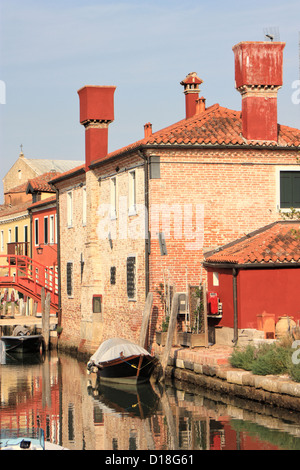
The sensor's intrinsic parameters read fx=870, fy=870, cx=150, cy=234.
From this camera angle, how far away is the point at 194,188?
28.2 metres

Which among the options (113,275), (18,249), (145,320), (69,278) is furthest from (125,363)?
(18,249)

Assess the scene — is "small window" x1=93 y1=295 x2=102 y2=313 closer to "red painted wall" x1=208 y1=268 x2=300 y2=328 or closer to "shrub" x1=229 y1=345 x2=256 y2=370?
"red painted wall" x1=208 y1=268 x2=300 y2=328

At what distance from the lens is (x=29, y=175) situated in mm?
69000

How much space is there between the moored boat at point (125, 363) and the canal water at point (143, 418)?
36cm

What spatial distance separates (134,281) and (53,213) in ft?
49.7

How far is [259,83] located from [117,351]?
10310 millimetres

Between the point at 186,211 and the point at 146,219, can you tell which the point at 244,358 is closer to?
the point at 186,211

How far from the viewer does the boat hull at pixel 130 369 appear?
24.7m

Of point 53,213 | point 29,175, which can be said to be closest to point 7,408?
point 53,213

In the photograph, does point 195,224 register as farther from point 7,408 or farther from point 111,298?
point 7,408

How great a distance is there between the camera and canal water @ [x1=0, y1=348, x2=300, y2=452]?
56.7ft

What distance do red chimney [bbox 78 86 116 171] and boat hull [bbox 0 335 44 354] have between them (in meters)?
8.29

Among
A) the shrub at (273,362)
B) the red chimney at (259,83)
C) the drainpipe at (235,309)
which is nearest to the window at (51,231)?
the red chimney at (259,83)

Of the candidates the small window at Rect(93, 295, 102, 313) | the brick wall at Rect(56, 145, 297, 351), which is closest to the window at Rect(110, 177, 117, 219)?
the brick wall at Rect(56, 145, 297, 351)
